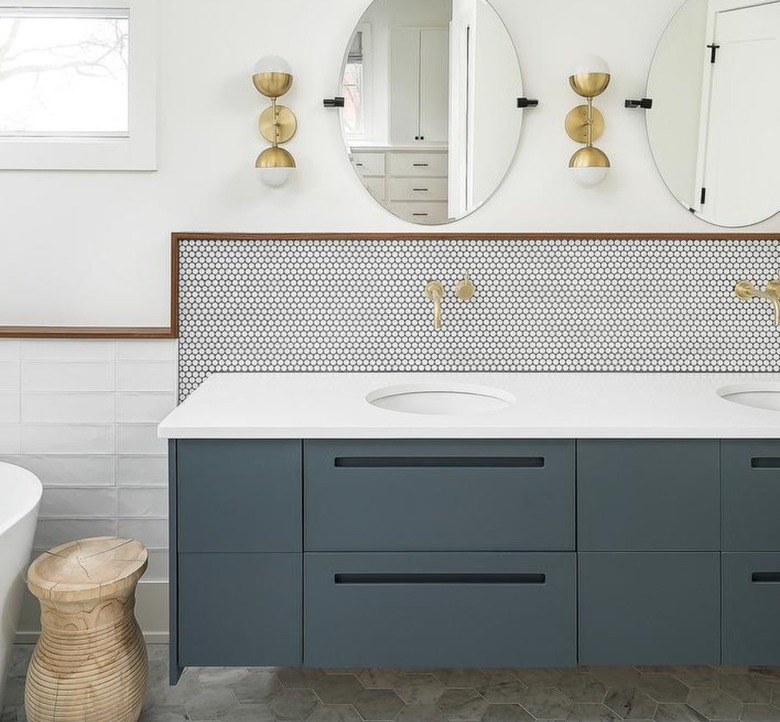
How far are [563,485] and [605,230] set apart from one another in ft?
3.21

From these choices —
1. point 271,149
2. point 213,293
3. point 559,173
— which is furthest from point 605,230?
point 213,293

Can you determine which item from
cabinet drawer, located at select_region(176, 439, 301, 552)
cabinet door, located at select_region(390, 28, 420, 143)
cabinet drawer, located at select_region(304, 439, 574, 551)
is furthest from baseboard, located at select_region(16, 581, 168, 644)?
cabinet door, located at select_region(390, 28, 420, 143)

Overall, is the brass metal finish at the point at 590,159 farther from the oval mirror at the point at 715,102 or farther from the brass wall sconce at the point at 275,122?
the brass wall sconce at the point at 275,122

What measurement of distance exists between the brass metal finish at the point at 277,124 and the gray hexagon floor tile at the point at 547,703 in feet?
5.77

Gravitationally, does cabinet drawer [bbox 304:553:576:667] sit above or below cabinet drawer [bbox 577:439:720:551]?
below

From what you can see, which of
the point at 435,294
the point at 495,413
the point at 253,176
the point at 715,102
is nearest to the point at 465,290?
the point at 435,294

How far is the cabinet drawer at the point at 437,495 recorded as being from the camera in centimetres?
181

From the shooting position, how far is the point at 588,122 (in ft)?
7.82

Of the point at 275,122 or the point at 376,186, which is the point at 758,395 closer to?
the point at 376,186

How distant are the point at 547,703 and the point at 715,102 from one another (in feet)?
6.06

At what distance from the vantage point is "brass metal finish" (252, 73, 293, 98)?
2293mm

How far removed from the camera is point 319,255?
242cm

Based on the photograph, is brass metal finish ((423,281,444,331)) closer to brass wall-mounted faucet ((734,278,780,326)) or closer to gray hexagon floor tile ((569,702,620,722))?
brass wall-mounted faucet ((734,278,780,326))

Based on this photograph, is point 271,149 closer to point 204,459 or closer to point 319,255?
point 319,255
